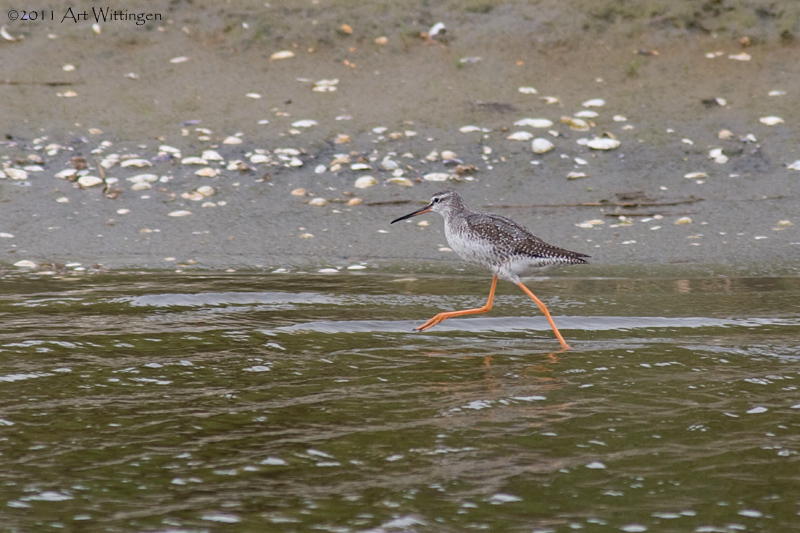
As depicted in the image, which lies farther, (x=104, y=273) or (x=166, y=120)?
(x=166, y=120)

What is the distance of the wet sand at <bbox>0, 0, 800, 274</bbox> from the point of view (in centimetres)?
786

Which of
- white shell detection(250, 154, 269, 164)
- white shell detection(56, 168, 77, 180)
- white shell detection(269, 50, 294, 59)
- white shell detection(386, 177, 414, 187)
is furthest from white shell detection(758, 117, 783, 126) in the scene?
white shell detection(56, 168, 77, 180)

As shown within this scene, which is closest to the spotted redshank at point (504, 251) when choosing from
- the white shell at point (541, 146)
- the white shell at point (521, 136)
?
the white shell at point (541, 146)

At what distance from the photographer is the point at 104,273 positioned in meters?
7.16

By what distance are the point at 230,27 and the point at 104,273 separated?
478 cm

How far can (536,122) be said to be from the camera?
9.51 m

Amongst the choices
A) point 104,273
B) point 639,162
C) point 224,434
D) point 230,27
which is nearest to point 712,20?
point 639,162

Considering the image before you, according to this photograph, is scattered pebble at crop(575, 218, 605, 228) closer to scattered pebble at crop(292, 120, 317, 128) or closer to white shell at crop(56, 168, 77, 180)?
scattered pebble at crop(292, 120, 317, 128)

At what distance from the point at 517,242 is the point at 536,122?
3433 mm

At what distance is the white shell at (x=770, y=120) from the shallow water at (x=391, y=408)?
309 centimetres

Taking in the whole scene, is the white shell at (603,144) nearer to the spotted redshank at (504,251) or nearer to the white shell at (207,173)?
the spotted redshank at (504,251)

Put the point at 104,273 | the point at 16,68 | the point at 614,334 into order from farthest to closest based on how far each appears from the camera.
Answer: the point at 16,68 < the point at 104,273 < the point at 614,334

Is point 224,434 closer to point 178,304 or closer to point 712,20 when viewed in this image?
point 178,304

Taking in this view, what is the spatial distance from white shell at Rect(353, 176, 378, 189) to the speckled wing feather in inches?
91.6
